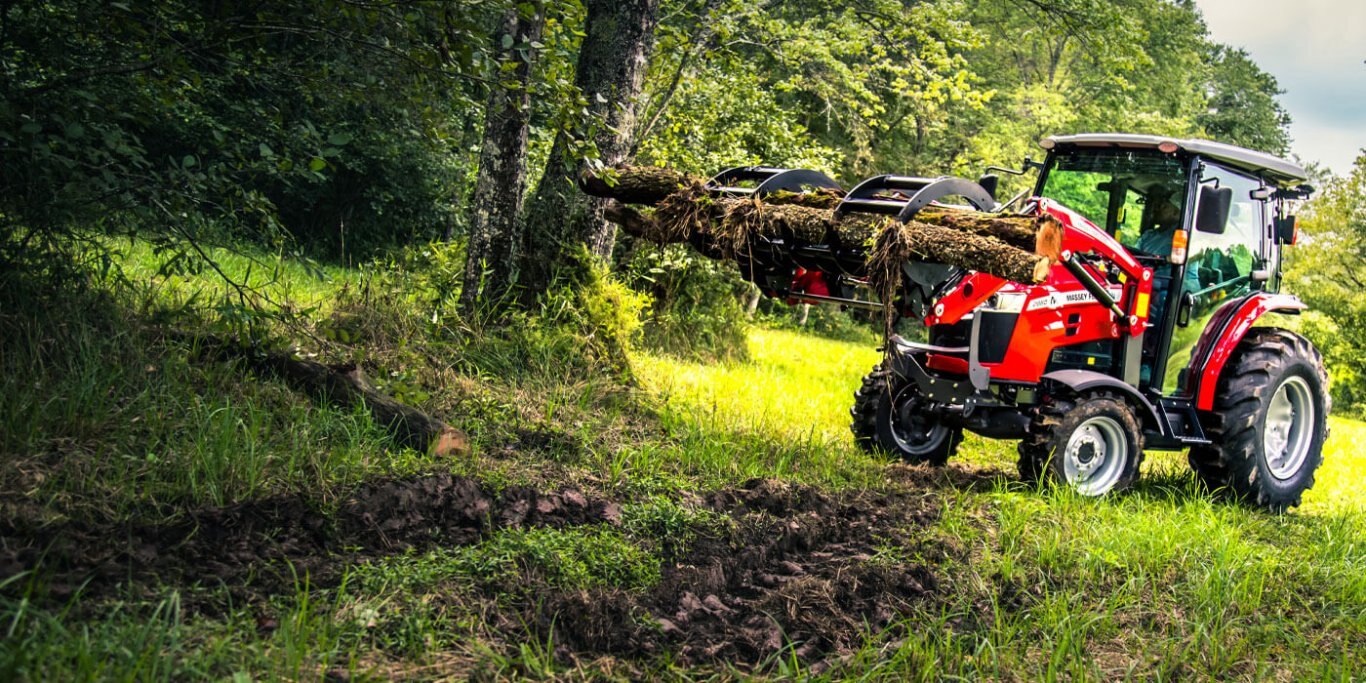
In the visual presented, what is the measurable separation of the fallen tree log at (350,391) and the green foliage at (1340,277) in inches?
973

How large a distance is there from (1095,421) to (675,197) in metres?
2.97

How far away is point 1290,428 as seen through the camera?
7688mm

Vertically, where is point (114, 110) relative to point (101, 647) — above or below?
above

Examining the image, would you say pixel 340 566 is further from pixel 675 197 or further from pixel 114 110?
pixel 675 197

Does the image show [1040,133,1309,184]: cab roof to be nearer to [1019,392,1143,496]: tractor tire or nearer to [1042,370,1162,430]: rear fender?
[1042,370,1162,430]: rear fender

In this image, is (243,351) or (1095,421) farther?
(1095,421)

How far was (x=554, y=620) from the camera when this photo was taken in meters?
3.61

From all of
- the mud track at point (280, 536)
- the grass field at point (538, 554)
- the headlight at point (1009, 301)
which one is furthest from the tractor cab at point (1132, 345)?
the mud track at point (280, 536)

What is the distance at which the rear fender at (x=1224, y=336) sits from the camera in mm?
7113

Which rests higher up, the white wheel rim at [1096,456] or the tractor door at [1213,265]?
the tractor door at [1213,265]

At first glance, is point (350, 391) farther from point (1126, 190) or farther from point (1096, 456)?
point (1126, 190)

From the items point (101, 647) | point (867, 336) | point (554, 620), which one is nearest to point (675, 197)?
point (554, 620)

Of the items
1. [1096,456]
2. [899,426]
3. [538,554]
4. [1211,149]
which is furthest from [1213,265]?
[538,554]

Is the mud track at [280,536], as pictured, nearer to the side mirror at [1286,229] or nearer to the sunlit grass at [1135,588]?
the sunlit grass at [1135,588]
